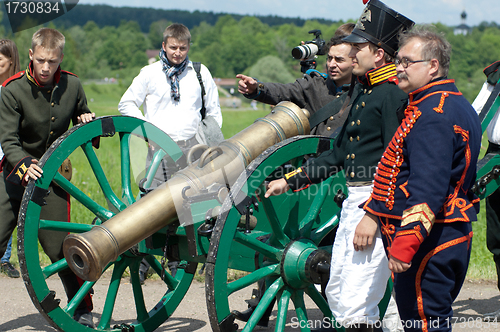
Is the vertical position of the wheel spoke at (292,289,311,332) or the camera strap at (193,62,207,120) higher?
the camera strap at (193,62,207,120)

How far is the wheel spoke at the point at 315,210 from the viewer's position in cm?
323

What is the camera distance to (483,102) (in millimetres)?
3918

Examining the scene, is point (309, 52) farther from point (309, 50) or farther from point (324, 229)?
point (324, 229)

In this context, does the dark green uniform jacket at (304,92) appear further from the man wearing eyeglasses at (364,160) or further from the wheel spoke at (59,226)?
the wheel spoke at (59,226)

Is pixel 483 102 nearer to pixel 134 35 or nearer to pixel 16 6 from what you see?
pixel 16 6

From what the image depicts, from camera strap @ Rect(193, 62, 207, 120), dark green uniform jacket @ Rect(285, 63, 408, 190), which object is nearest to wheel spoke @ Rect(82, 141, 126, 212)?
Result: dark green uniform jacket @ Rect(285, 63, 408, 190)

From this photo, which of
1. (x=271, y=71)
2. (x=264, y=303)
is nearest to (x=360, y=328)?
(x=264, y=303)

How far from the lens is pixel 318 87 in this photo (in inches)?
153

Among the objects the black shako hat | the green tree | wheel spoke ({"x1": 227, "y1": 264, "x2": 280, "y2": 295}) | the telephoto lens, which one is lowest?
the green tree

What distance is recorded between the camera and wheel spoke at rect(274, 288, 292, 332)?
9.91 ft

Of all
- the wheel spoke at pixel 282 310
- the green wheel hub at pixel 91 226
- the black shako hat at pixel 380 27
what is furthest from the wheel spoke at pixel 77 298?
the black shako hat at pixel 380 27

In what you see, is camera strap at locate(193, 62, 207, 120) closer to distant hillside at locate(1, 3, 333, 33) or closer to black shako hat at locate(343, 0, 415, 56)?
black shako hat at locate(343, 0, 415, 56)

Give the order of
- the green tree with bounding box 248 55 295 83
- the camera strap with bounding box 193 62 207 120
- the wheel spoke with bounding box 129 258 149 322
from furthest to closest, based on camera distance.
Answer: the green tree with bounding box 248 55 295 83 < the camera strap with bounding box 193 62 207 120 < the wheel spoke with bounding box 129 258 149 322

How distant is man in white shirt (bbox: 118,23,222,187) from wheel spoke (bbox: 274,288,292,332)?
1.81 m
